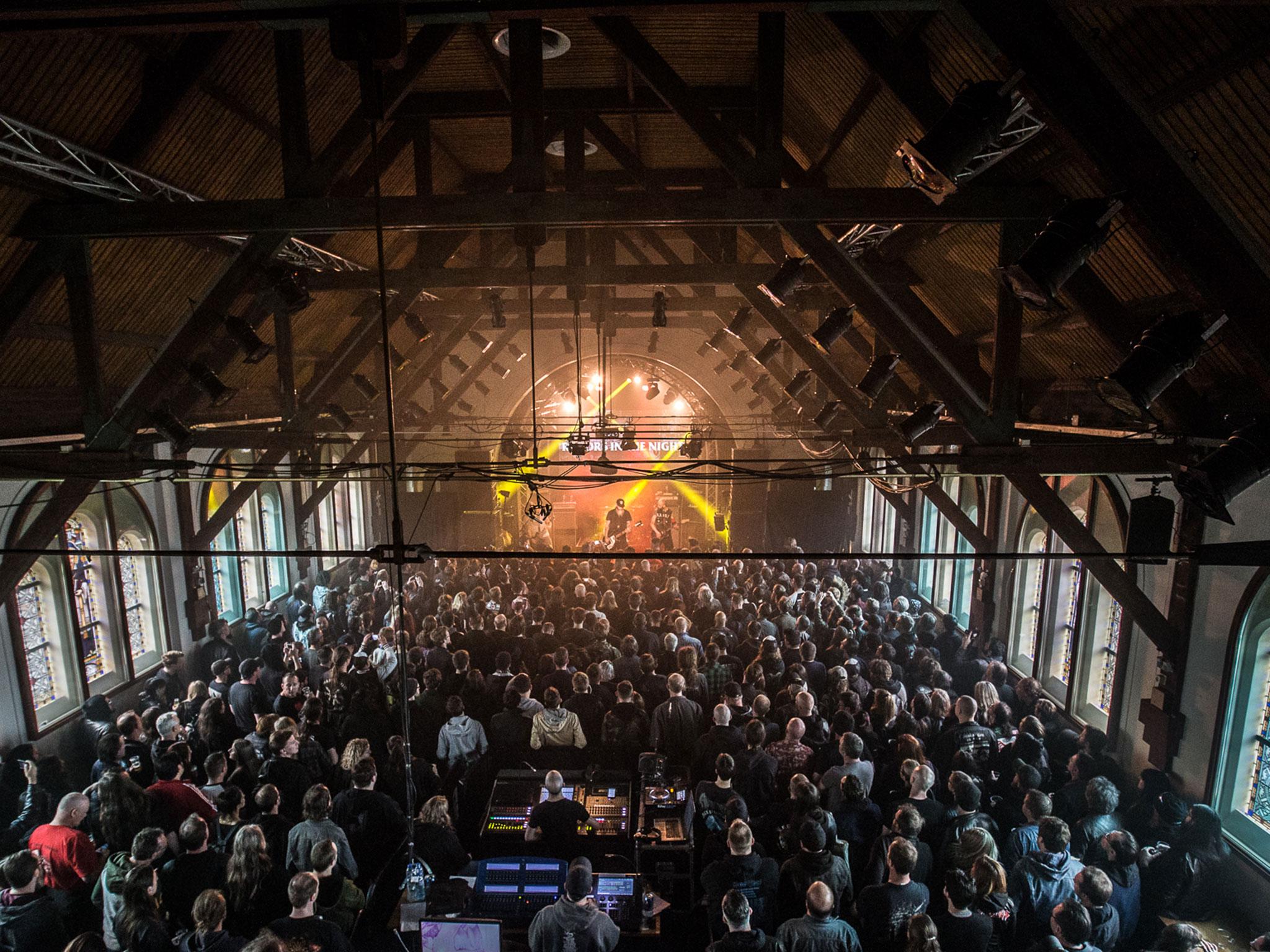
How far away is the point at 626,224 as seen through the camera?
4.03m

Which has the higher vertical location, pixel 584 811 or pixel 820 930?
pixel 820 930

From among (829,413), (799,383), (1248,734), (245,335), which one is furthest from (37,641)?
(1248,734)

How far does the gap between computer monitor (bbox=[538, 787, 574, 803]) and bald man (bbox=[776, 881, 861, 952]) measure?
7.17 ft

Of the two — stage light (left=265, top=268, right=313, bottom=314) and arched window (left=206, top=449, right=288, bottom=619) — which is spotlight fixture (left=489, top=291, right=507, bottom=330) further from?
arched window (left=206, top=449, right=288, bottom=619)

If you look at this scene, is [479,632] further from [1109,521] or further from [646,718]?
[1109,521]

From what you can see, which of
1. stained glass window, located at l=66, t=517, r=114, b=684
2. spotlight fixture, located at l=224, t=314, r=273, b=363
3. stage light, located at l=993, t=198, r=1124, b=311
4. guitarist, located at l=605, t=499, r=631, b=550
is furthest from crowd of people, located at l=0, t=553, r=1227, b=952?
guitarist, located at l=605, t=499, r=631, b=550

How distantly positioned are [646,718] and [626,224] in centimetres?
455

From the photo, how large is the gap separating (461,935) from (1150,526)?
14.5ft

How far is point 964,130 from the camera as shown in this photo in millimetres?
2789

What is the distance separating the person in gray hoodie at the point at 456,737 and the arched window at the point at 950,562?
7.94m

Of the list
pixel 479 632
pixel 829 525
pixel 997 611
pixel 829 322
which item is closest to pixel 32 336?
pixel 479 632

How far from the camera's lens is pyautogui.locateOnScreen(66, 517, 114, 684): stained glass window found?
8240mm

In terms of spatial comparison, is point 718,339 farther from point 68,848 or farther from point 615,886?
point 68,848

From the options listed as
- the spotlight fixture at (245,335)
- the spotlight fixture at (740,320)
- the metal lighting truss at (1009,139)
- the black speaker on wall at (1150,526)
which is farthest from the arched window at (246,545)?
the black speaker on wall at (1150,526)
